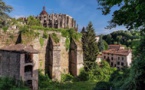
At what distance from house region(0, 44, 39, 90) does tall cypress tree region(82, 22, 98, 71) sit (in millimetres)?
12499

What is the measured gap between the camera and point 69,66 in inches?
1144

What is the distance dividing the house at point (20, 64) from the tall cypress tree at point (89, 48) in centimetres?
1250

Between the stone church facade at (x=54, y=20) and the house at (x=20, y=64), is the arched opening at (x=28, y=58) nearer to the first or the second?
the house at (x=20, y=64)

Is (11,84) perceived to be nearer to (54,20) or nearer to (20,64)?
(20,64)

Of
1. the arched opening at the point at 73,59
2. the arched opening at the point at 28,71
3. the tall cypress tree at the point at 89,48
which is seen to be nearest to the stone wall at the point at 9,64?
the arched opening at the point at 28,71

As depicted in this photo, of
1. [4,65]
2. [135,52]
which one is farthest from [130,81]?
[4,65]

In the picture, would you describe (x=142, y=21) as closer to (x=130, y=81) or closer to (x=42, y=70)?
(x=130, y=81)

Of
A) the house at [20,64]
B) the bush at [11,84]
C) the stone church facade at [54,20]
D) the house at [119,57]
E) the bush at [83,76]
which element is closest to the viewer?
the bush at [11,84]

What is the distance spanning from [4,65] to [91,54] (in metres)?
16.0

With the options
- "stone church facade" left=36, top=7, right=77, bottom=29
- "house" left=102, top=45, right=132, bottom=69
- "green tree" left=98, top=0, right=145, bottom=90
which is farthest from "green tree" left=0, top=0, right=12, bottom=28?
"house" left=102, top=45, right=132, bottom=69

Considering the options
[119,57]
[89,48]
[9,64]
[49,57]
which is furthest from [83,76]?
[119,57]

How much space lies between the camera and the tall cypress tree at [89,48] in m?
31.2

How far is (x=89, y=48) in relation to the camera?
1296 inches

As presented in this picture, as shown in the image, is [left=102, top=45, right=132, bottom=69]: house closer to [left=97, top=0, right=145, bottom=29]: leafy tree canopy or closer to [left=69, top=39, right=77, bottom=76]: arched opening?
[left=69, top=39, right=77, bottom=76]: arched opening
